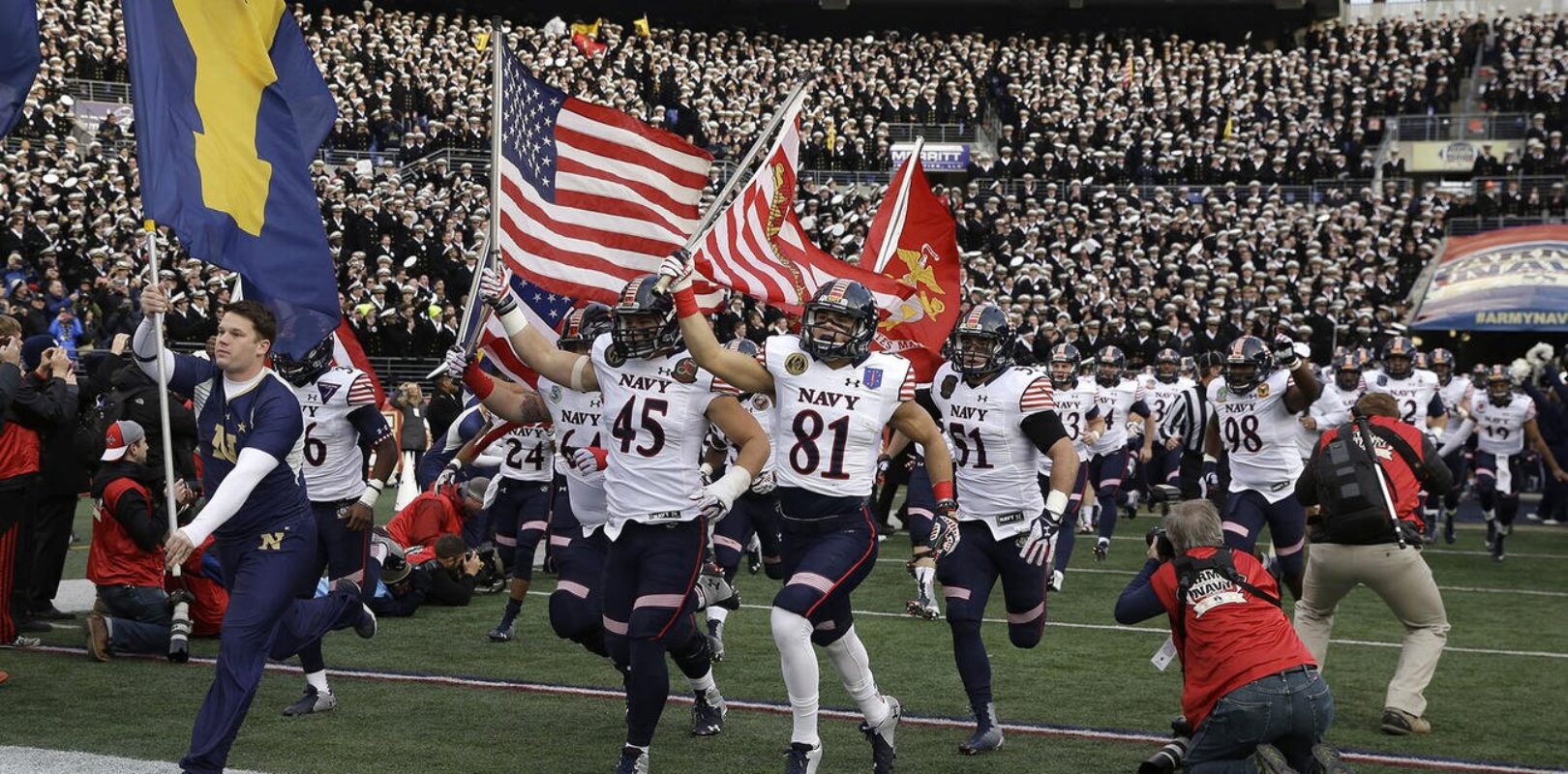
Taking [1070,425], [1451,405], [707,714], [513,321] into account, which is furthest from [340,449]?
[1451,405]

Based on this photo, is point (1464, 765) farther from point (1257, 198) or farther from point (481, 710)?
point (1257, 198)

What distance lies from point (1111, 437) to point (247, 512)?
510 inches

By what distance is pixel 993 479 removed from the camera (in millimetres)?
8859

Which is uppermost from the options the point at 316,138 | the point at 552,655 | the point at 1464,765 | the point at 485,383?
the point at 316,138

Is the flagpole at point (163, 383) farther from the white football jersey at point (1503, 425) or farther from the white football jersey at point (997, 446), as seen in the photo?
the white football jersey at point (1503, 425)

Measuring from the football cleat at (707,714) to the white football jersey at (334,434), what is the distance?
258 centimetres

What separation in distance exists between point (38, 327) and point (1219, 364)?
1379cm

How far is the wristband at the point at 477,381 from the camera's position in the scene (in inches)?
331

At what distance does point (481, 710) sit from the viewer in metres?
9.06

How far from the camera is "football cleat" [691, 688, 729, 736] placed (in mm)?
8523

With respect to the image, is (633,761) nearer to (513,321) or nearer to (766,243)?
(513,321)

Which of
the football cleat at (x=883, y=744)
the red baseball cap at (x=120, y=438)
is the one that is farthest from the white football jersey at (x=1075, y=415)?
the red baseball cap at (x=120, y=438)

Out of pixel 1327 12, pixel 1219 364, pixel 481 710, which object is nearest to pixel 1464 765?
pixel 481 710

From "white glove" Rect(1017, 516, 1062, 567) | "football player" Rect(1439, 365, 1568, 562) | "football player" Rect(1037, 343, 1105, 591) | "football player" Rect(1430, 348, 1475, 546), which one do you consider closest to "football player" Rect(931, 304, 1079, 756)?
"white glove" Rect(1017, 516, 1062, 567)
